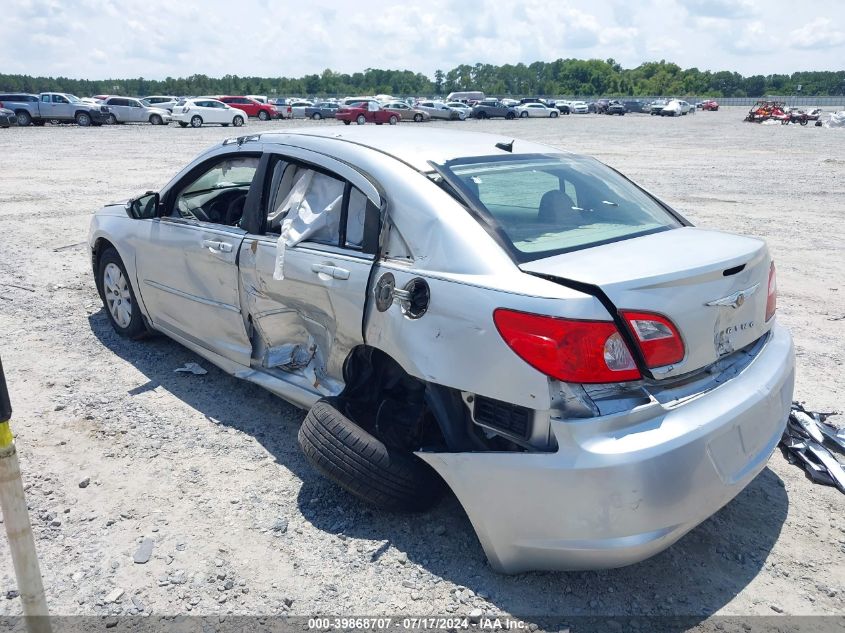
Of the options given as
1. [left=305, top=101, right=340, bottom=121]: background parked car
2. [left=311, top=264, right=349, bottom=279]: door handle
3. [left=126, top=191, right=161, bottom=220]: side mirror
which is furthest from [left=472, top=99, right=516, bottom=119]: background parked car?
[left=311, top=264, right=349, bottom=279]: door handle

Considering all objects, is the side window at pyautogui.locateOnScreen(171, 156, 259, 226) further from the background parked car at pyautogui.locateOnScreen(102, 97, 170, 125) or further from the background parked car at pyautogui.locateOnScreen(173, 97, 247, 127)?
the background parked car at pyautogui.locateOnScreen(102, 97, 170, 125)

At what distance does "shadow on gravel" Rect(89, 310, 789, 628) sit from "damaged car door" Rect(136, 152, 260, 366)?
33.9 inches

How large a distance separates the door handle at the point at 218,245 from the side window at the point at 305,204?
12.3 inches

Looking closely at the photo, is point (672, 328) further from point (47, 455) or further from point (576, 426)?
point (47, 455)

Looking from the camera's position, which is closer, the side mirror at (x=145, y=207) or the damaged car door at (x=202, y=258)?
the damaged car door at (x=202, y=258)

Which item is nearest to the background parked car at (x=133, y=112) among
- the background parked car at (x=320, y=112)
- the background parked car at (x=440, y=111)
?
the background parked car at (x=320, y=112)

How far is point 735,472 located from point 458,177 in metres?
1.70

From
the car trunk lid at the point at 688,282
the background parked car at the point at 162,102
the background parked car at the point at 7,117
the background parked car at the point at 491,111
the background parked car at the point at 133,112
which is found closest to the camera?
the car trunk lid at the point at 688,282

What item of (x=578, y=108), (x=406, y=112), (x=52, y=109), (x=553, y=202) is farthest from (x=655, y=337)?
(x=578, y=108)

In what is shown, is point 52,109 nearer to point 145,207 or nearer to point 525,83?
point 145,207

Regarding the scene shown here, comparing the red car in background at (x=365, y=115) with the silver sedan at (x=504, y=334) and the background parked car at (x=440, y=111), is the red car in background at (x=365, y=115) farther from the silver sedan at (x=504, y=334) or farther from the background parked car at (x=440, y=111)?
the silver sedan at (x=504, y=334)

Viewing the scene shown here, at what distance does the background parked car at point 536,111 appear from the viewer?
57.4 metres

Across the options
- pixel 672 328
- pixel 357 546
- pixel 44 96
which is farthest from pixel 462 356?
pixel 44 96

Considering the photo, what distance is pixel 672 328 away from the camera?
2611 millimetres
